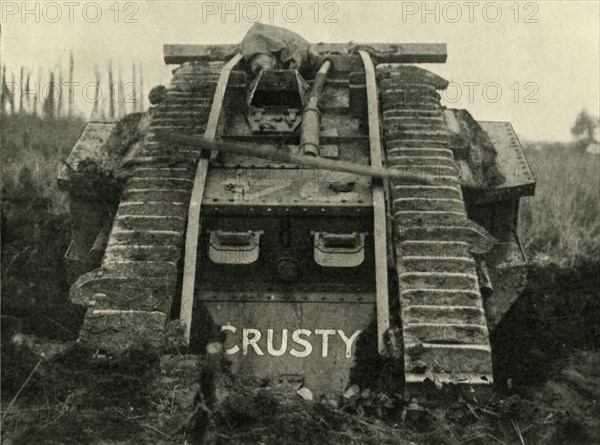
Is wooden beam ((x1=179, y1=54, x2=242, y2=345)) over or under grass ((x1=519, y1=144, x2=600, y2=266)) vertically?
over

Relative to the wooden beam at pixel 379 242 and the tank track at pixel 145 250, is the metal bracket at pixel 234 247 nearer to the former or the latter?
the tank track at pixel 145 250

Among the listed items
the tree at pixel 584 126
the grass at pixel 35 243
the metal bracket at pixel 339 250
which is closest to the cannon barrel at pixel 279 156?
the metal bracket at pixel 339 250

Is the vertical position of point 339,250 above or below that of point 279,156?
below

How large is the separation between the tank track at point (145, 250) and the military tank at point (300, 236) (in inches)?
0.4

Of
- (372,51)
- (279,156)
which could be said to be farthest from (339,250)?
(372,51)

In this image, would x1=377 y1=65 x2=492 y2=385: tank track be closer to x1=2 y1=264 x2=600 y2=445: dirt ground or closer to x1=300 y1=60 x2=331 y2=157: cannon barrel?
x1=2 y1=264 x2=600 y2=445: dirt ground

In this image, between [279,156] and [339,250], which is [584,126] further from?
[279,156]

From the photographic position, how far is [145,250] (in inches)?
216

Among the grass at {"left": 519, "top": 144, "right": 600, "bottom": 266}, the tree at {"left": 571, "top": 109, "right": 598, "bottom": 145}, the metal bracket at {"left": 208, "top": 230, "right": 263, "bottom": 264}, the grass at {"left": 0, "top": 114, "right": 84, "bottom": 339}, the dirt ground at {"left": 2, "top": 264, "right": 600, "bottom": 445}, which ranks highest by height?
the metal bracket at {"left": 208, "top": 230, "right": 263, "bottom": 264}

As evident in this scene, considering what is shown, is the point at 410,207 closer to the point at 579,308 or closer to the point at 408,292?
the point at 408,292

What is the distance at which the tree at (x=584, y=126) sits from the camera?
19.9 metres

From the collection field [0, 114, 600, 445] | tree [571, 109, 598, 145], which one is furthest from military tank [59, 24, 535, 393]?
tree [571, 109, 598, 145]

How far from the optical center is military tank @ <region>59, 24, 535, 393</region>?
5.13 metres

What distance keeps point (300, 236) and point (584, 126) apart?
52.9ft
